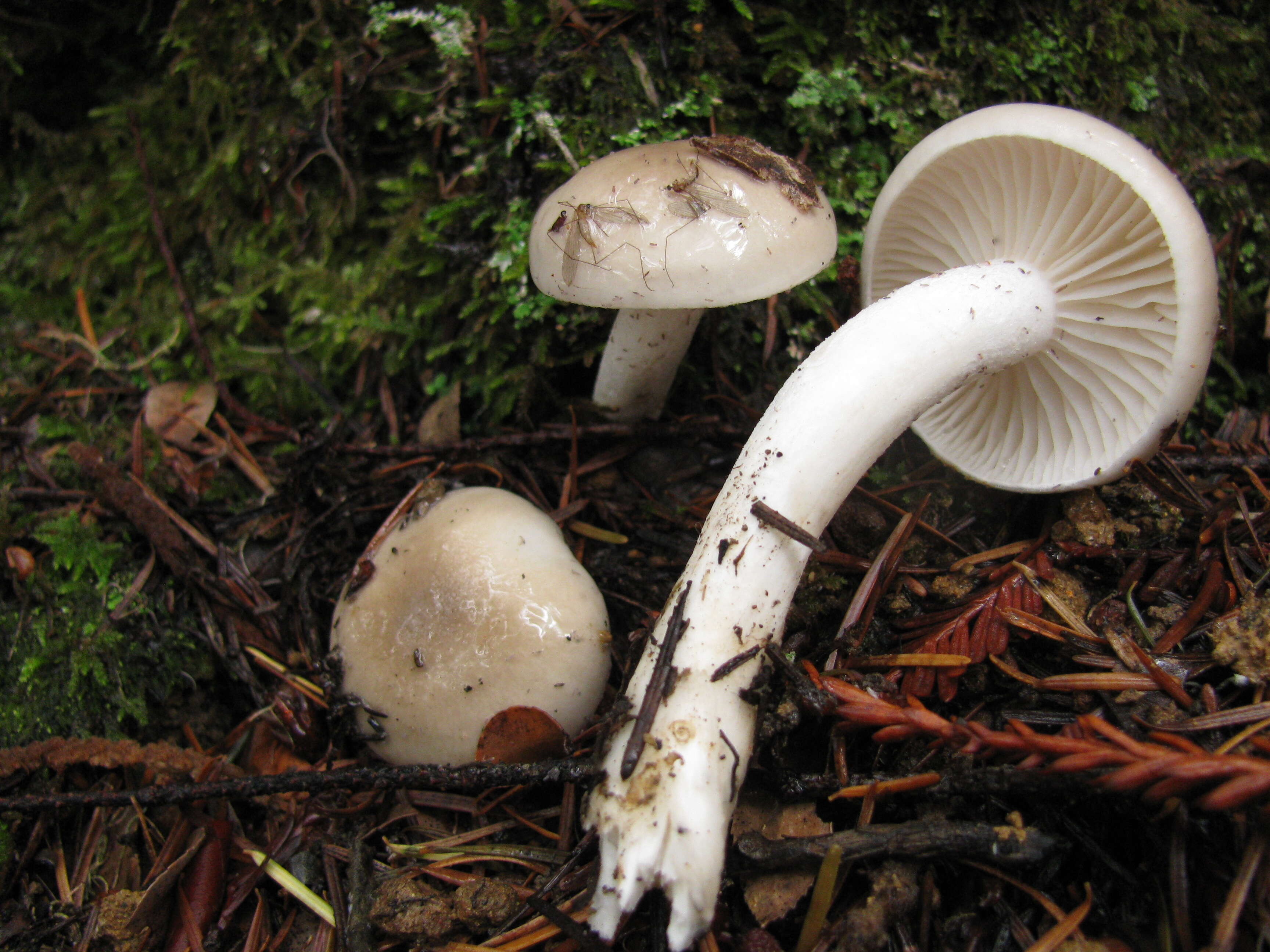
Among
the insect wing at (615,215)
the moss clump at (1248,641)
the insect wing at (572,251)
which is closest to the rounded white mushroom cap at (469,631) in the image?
the insect wing at (572,251)

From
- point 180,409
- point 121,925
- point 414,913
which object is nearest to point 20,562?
point 180,409

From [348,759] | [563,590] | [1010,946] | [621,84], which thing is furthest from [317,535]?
[1010,946]

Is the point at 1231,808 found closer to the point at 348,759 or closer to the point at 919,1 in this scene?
the point at 348,759

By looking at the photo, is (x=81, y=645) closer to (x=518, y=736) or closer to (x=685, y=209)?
(x=518, y=736)

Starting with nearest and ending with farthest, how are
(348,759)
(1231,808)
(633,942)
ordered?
(1231,808) → (633,942) → (348,759)

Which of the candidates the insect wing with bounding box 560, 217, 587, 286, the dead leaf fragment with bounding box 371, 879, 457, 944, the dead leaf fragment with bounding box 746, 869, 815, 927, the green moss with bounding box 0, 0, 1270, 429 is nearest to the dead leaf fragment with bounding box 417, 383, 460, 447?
the green moss with bounding box 0, 0, 1270, 429

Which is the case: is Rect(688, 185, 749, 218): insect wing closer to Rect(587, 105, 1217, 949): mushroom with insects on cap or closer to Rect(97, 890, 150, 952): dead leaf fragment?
Rect(587, 105, 1217, 949): mushroom with insects on cap

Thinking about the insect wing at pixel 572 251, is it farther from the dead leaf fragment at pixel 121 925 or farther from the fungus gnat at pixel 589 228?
the dead leaf fragment at pixel 121 925
